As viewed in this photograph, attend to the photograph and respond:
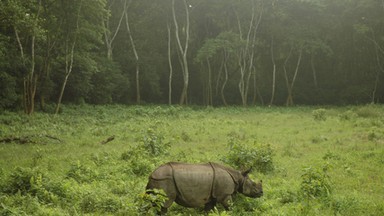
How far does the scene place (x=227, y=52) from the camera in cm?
4659

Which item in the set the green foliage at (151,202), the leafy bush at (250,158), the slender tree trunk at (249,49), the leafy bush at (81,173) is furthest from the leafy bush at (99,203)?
the slender tree trunk at (249,49)

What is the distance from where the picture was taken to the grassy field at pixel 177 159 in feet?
29.5

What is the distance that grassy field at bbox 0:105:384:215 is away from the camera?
8.99 meters

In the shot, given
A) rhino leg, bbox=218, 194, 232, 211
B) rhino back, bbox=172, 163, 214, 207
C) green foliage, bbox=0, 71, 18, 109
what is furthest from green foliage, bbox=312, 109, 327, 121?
rhino back, bbox=172, 163, 214, 207

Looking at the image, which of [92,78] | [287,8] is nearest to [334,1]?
[287,8]

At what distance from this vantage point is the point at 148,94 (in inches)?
1854

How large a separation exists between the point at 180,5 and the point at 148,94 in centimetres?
1065

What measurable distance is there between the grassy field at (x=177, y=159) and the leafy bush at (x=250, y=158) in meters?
0.03

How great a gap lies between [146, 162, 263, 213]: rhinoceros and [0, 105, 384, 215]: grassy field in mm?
370

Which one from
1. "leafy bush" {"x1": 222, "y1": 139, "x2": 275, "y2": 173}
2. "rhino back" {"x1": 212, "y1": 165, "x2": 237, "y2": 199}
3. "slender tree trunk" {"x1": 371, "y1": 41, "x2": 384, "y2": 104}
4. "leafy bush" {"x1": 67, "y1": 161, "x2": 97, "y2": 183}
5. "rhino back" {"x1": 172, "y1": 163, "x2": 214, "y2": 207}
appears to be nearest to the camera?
"rhino back" {"x1": 172, "y1": 163, "x2": 214, "y2": 207}

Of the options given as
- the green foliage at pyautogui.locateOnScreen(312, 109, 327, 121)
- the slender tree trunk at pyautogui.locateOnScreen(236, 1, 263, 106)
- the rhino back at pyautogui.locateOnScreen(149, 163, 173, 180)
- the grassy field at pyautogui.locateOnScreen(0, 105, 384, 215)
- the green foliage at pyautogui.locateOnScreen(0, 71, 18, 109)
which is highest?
the slender tree trunk at pyautogui.locateOnScreen(236, 1, 263, 106)

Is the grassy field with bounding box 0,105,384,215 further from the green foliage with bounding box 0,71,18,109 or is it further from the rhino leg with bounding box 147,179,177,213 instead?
the green foliage with bounding box 0,71,18,109

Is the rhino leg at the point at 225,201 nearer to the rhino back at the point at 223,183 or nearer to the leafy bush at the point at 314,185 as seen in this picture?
the rhino back at the point at 223,183

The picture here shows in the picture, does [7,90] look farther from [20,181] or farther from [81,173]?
[20,181]
